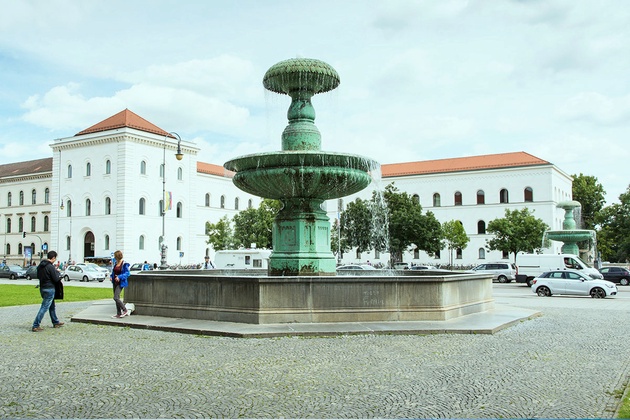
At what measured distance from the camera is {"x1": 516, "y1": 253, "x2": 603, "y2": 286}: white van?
36.3m

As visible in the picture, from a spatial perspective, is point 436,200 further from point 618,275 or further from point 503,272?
point 618,275

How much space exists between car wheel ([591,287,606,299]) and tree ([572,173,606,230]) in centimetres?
6711

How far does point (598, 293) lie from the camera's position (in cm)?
2584

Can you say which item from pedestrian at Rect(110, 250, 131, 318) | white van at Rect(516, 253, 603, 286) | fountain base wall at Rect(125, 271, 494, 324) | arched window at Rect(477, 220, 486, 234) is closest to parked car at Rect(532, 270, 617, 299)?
white van at Rect(516, 253, 603, 286)

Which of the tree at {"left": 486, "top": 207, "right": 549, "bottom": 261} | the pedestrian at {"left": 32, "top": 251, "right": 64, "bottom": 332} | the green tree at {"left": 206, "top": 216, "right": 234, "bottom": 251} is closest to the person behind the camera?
the pedestrian at {"left": 32, "top": 251, "right": 64, "bottom": 332}

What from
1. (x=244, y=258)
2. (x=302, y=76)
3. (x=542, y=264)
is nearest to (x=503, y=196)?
(x=542, y=264)

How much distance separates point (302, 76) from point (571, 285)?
17.7m

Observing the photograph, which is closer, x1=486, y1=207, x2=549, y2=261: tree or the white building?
x1=486, y1=207, x2=549, y2=261: tree

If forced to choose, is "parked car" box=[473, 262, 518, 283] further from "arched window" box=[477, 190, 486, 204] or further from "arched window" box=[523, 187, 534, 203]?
"arched window" box=[477, 190, 486, 204]

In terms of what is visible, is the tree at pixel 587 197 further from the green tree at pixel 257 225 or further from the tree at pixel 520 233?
the green tree at pixel 257 225

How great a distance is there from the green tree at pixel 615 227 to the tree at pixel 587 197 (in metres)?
7.31

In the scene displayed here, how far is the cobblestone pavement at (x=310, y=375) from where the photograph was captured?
19.8 feet

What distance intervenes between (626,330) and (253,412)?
9.96m

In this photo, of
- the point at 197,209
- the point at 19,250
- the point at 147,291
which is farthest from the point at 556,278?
the point at 19,250
